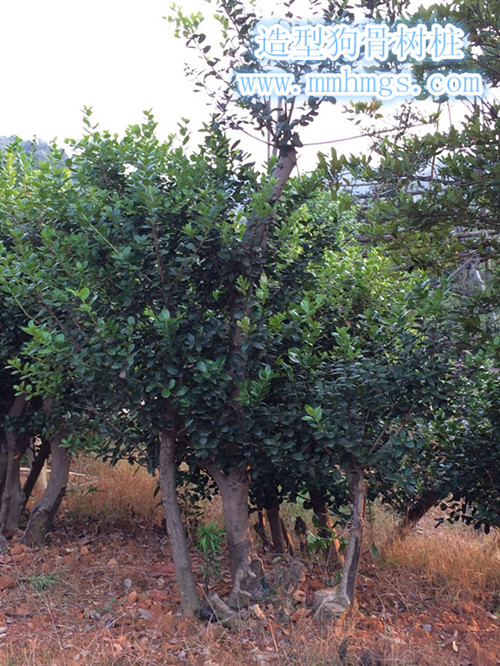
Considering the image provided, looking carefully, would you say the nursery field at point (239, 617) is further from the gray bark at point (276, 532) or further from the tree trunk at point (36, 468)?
the tree trunk at point (36, 468)

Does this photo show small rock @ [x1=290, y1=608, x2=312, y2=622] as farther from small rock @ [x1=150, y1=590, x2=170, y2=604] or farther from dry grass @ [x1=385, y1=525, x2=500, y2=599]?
dry grass @ [x1=385, y1=525, x2=500, y2=599]

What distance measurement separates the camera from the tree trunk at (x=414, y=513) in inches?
236

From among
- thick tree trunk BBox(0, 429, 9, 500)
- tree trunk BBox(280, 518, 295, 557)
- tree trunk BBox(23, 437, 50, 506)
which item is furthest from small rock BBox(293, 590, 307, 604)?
thick tree trunk BBox(0, 429, 9, 500)

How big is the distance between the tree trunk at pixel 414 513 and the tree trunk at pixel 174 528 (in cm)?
218

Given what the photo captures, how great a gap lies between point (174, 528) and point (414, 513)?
8.40 feet

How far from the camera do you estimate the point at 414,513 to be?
6.42 metres

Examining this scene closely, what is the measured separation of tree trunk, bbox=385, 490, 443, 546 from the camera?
600 cm

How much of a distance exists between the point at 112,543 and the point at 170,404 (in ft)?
9.49

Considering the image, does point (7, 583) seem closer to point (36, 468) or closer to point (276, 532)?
point (276, 532)

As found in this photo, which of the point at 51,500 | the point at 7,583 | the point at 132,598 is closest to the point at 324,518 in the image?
the point at 132,598

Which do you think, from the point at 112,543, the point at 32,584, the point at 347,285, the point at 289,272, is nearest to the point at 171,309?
the point at 289,272

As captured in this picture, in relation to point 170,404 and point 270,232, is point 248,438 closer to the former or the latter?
point 170,404

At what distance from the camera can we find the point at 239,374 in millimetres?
4527

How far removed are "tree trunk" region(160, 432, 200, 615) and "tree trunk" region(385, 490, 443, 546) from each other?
2.18 meters
